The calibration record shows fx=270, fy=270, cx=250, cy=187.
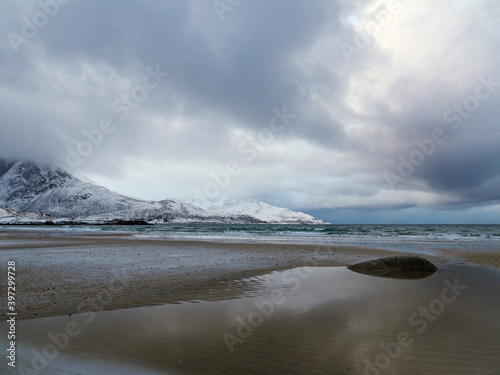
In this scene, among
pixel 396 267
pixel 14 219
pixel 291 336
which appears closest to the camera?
pixel 291 336

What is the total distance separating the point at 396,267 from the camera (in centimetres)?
1177

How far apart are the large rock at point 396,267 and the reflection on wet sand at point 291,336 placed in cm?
317

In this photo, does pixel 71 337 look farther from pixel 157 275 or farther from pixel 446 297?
pixel 446 297

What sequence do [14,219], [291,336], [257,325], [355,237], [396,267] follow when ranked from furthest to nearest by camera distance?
[14,219]
[355,237]
[396,267]
[257,325]
[291,336]

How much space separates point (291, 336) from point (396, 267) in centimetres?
874

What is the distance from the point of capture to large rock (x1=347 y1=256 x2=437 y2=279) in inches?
447

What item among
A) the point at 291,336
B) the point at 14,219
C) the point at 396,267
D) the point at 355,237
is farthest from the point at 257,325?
the point at 14,219

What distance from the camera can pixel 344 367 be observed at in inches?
157

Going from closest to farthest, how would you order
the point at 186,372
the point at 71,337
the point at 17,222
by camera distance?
the point at 186,372 < the point at 71,337 < the point at 17,222

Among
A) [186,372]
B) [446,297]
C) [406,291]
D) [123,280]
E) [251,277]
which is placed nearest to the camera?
[186,372]

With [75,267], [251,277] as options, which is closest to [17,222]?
[75,267]

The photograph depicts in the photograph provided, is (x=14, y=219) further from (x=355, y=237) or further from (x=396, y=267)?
(x=396, y=267)

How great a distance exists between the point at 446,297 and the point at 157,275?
32.9ft

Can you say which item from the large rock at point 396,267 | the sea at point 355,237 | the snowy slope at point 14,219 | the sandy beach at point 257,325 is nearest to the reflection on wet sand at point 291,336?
the sandy beach at point 257,325
